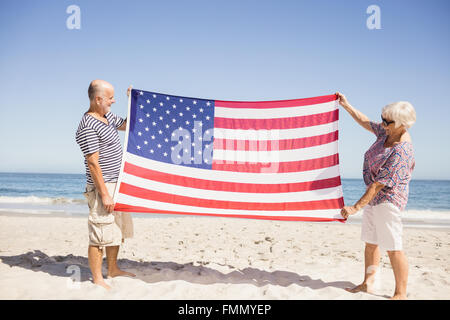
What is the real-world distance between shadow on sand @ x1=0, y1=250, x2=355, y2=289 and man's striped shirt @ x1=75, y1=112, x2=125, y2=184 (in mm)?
1337

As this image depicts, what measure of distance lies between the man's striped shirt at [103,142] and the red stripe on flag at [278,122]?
1251 millimetres

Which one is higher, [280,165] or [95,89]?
[95,89]

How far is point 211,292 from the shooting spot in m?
3.30

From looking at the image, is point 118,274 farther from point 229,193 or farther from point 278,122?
point 278,122

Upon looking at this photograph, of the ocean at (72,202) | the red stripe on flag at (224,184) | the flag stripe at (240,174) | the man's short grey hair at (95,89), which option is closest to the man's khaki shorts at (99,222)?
the red stripe on flag at (224,184)

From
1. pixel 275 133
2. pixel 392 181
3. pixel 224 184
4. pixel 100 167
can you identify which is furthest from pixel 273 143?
pixel 100 167

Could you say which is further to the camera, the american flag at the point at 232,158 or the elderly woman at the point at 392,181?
the american flag at the point at 232,158

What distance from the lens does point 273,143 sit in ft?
12.6

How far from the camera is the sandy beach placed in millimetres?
3258

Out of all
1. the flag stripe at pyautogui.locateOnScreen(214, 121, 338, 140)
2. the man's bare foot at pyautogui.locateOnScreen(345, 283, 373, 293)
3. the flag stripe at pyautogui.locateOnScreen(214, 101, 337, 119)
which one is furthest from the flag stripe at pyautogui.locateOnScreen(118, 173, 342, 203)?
the man's bare foot at pyautogui.locateOnScreen(345, 283, 373, 293)

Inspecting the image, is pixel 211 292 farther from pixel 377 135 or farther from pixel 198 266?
pixel 377 135

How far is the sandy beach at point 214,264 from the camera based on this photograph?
10.7 ft

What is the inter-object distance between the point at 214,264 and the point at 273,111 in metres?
2.49

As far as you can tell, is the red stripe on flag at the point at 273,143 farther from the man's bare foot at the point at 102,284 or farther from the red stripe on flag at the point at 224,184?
the man's bare foot at the point at 102,284
